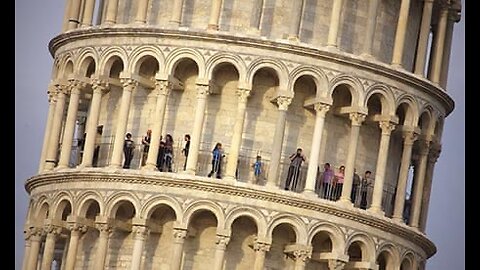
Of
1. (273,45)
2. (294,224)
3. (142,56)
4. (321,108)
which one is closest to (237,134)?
(321,108)

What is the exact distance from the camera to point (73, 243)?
47.9m

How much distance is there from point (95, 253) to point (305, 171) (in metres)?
6.55

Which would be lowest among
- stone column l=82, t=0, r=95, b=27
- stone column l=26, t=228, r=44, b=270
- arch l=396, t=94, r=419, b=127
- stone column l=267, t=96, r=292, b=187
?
stone column l=26, t=228, r=44, b=270

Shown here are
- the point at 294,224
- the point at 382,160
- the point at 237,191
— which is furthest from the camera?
the point at 382,160

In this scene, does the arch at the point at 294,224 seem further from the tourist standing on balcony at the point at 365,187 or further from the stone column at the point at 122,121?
the stone column at the point at 122,121

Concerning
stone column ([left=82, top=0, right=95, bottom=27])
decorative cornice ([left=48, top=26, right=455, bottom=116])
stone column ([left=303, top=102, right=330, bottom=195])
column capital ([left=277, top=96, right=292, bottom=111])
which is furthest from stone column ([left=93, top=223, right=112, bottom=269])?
stone column ([left=82, top=0, right=95, bottom=27])

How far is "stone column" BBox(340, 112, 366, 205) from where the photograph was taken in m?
47.2

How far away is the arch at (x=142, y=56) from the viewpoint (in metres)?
47.4

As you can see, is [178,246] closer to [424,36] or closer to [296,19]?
[296,19]

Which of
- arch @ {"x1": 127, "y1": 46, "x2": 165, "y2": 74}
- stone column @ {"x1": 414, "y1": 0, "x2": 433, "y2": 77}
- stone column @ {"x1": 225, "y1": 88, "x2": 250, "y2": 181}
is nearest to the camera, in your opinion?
stone column @ {"x1": 225, "y1": 88, "x2": 250, "y2": 181}

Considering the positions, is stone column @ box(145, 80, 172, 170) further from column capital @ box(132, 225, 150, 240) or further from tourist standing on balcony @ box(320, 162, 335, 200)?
tourist standing on balcony @ box(320, 162, 335, 200)

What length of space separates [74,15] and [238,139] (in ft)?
25.1

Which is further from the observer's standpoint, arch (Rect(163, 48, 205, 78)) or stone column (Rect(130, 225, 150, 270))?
arch (Rect(163, 48, 205, 78))

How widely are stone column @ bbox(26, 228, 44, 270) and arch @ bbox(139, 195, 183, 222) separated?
14.4ft
